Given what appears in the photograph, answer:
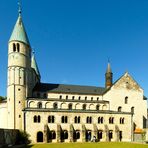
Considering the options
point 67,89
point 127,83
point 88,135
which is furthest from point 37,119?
point 127,83

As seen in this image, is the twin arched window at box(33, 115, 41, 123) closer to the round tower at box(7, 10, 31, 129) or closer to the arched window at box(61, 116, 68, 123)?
the round tower at box(7, 10, 31, 129)

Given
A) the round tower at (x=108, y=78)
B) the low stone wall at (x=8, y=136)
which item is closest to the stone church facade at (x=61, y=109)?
the low stone wall at (x=8, y=136)

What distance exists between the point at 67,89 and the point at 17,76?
18491mm

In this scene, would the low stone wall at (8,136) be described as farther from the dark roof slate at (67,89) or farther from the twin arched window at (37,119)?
the dark roof slate at (67,89)

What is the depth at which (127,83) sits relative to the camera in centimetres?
7219

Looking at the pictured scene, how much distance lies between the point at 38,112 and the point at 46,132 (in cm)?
567


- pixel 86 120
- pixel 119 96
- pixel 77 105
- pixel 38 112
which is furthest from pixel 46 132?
pixel 119 96

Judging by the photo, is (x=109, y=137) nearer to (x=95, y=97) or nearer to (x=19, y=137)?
(x=95, y=97)

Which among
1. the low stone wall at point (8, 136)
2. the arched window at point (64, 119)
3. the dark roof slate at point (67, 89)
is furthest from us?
the dark roof slate at point (67, 89)

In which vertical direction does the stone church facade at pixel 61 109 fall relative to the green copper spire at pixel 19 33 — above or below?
below

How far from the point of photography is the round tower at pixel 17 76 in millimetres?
58750

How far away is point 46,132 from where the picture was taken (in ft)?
180

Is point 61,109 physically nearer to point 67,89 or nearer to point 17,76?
point 67,89

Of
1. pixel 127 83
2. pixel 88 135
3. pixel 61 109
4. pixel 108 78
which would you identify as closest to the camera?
pixel 88 135
